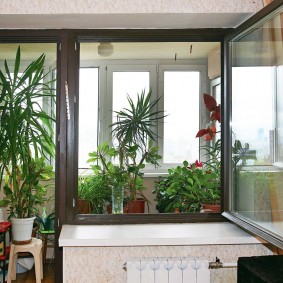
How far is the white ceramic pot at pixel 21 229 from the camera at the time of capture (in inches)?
118

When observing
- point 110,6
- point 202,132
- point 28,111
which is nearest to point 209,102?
point 202,132

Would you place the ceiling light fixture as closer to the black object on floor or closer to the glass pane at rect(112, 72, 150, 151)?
the glass pane at rect(112, 72, 150, 151)

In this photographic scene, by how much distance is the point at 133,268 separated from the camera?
211 centimetres

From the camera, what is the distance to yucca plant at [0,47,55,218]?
277cm

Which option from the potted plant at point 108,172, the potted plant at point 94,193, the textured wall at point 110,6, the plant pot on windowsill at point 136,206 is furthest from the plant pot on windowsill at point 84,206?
the textured wall at point 110,6

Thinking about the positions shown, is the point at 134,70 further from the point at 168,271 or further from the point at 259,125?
the point at 168,271

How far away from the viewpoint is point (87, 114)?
8.50 feet

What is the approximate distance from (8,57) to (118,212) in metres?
1.54

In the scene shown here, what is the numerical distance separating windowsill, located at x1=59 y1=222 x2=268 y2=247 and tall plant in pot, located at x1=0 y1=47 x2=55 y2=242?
2.54 ft

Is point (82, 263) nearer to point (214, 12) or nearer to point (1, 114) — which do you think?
point (1, 114)

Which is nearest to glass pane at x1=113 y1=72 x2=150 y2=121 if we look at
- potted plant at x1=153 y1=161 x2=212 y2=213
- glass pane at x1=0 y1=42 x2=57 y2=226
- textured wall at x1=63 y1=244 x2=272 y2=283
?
glass pane at x1=0 y1=42 x2=57 y2=226

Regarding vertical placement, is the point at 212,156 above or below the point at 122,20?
below

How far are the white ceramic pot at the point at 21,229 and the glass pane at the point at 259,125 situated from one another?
154 cm

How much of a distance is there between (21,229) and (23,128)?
2.52 ft
